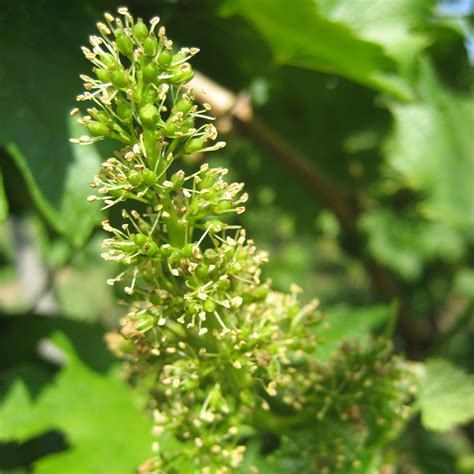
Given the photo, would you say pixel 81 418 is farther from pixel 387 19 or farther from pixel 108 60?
pixel 387 19

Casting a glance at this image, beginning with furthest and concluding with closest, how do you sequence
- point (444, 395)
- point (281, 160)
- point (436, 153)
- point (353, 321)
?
1. point (281, 160)
2. point (436, 153)
3. point (353, 321)
4. point (444, 395)

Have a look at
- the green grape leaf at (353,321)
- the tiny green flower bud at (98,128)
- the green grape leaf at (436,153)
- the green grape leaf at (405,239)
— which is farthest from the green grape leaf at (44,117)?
the green grape leaf at (405,239)

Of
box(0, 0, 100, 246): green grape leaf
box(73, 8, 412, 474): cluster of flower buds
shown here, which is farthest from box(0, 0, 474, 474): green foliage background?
box(73, 8, 412, 474): cluster of flower buds

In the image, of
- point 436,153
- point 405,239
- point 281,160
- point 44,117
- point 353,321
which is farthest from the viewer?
point 405,239

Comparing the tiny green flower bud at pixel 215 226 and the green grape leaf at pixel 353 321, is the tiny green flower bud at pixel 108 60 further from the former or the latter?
the green grape leaf at pixel 353 321

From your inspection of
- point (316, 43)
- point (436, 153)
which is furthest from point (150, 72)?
point (436, 153)

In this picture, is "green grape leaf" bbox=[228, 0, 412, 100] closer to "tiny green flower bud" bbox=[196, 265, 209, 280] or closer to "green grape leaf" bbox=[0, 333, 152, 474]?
"tiny green flower bud" bbox=[196, 265, 209, 280]

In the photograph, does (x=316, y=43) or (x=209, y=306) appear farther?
(x=316, y=43)

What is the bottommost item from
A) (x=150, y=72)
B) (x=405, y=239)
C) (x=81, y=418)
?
(x=81, y=418)
